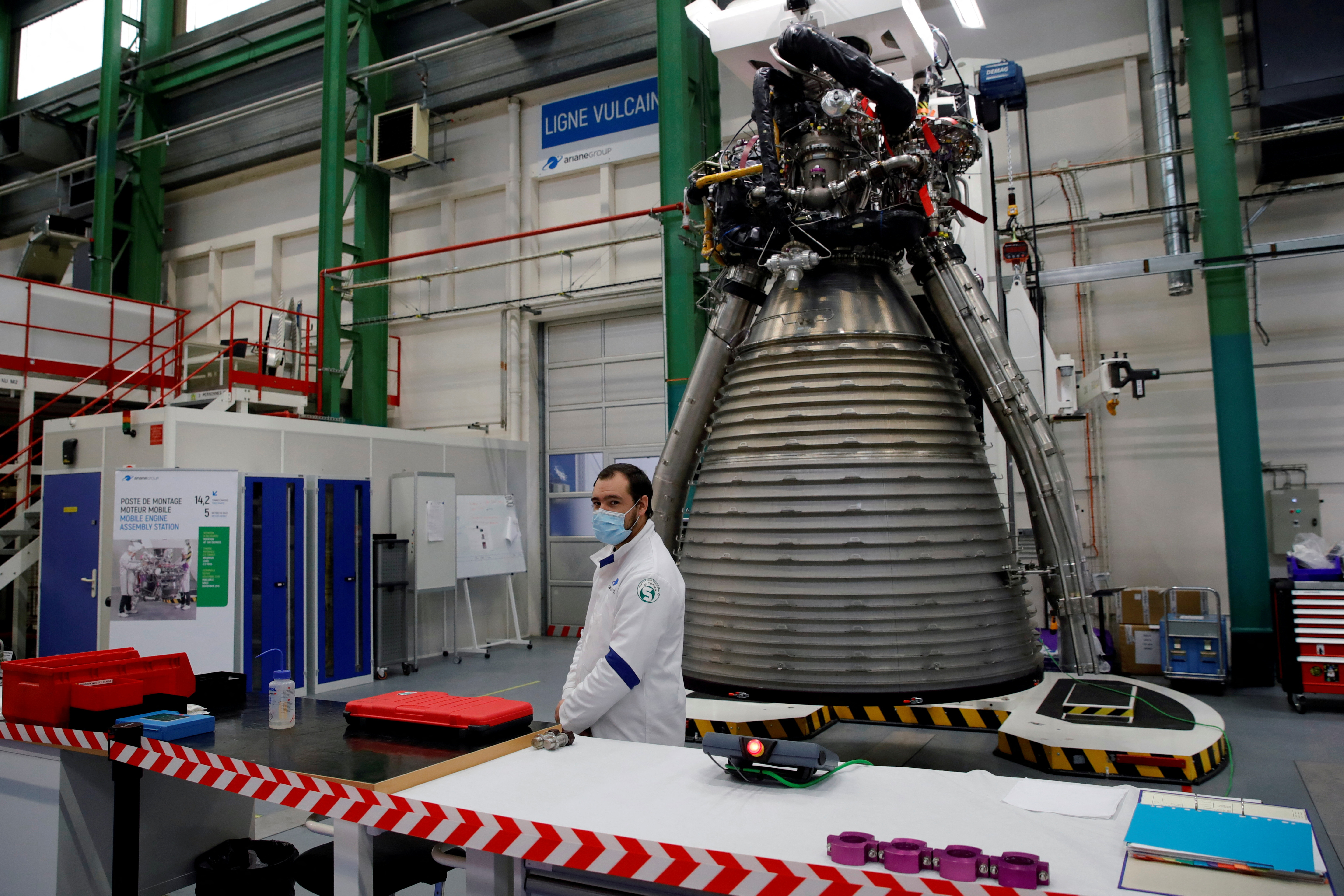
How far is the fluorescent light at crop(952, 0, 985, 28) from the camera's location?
5352 millimetres

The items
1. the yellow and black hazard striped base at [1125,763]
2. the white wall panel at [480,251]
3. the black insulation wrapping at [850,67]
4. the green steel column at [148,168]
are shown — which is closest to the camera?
the black insulation wrapping at [850,67]

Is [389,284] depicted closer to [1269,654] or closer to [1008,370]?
[1008,370]

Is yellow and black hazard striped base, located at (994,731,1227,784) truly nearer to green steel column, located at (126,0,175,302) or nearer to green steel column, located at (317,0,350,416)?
green steel column, located at (317,0,350,416)

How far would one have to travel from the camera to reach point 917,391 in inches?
194

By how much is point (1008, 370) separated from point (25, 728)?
16.6 ft

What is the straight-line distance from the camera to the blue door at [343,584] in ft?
29.8

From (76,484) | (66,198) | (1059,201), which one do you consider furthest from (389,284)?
(1059,201)

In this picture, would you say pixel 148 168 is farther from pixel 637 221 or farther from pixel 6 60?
pixel 637 221

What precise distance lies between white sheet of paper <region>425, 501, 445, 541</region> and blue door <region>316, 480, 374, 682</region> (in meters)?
0.96

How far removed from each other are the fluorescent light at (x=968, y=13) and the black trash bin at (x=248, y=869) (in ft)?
18.4

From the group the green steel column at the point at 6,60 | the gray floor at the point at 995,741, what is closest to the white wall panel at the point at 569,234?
the gray floor at the point at 995,741

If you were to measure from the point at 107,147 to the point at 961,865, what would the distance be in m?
18.3

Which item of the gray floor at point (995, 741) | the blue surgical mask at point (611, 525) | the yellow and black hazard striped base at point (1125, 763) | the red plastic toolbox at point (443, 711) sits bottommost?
the gray floor at point (995, 741)

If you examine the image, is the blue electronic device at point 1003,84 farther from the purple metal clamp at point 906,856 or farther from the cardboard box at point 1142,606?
the purple metal clamp at point 906,856
